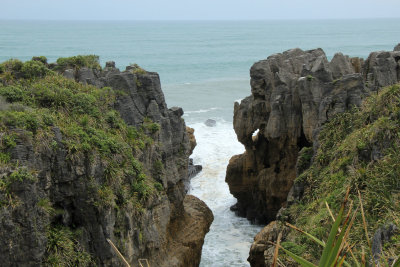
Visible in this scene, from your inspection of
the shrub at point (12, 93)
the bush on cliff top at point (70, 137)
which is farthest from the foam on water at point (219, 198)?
the shrub at point (12, 93)

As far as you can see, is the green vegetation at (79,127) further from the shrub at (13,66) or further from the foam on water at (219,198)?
the foam on water at (219,198)

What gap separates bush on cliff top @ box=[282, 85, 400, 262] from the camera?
13688 millimetres

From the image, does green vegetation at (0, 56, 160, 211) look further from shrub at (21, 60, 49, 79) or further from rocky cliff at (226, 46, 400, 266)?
rocky cliff at (226, 46, 400, 266)

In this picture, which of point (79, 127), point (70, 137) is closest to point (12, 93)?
point (79, 127)

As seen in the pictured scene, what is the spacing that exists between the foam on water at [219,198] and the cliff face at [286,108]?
4.35 feet

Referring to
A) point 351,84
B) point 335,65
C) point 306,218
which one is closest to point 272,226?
point 306,218

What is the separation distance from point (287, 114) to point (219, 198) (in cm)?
915

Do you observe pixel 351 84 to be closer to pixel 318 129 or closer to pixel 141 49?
pixel 318 129

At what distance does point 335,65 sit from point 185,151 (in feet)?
27.0

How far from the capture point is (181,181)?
22.0 metres

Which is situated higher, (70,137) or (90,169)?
(70,137)

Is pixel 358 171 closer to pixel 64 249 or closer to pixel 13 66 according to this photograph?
pixel 64 249

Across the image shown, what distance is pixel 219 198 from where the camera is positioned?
1278 inches

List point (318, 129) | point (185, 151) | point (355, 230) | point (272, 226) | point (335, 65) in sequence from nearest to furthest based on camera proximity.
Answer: point (355, 230)
point (272, 226)
point (318, 129)
point (185, 151)
point (335, 65)
